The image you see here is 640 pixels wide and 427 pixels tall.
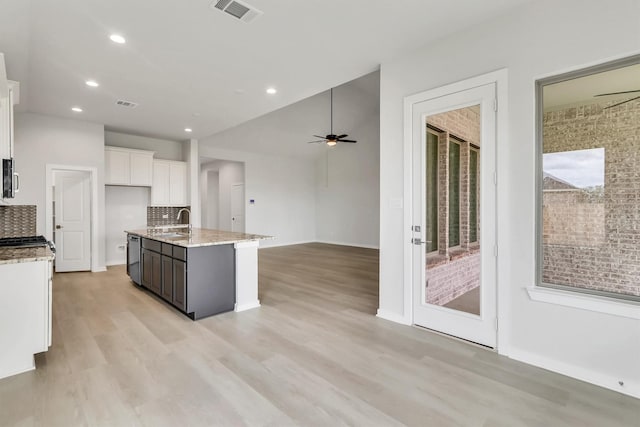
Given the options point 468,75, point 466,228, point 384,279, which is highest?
point 468,75

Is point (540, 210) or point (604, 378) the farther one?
point (540, 210)

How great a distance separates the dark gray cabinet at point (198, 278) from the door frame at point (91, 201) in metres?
3.04

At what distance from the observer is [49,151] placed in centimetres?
572

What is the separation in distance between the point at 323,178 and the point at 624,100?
9162 mm

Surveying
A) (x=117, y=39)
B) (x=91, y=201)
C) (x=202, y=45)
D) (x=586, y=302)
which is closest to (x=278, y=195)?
(x=91, y=201)

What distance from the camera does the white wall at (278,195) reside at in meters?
9.62

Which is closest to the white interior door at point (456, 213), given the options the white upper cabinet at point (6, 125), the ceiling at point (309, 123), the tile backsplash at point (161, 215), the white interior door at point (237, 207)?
the white upper cabinet at point (6, 125)

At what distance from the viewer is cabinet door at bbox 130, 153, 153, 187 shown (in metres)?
6.79

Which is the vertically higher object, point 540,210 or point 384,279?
point 540,210

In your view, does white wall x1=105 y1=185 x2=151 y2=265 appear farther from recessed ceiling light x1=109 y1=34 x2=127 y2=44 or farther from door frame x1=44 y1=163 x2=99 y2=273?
recessed ceiling light x1=109 y1=34 x2=127 y2=44

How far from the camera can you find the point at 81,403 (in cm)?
210

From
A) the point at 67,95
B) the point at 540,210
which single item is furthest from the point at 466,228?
the point at 67,95

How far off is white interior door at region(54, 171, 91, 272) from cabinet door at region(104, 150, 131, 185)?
1.21 ft

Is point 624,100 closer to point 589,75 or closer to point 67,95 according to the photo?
point 589,75
